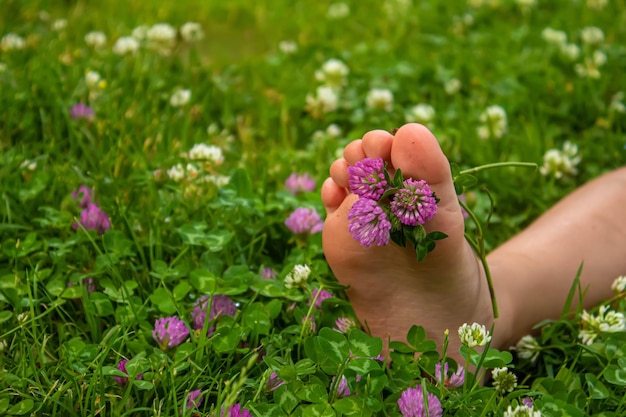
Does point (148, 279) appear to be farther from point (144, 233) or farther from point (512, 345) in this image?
point (512, 345)

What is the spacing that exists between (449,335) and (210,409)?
0.42m

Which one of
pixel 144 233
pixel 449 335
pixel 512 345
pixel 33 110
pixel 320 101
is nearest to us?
pixel 449 335

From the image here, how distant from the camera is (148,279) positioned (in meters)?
1.51

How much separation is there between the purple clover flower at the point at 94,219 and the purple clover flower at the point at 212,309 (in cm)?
32

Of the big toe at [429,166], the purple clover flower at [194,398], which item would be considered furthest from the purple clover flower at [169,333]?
the big toe at [429,166]

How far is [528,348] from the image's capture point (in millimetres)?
1452

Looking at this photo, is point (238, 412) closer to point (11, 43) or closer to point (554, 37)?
point (11, 43)

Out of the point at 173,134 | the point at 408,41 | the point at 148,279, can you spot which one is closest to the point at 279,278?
the point at 148,279

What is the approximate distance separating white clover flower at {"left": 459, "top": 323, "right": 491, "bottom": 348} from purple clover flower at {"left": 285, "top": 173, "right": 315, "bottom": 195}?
0.70m

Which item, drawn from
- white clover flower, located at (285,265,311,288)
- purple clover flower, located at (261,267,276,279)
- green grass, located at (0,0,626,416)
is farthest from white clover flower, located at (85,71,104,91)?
white clover flower, located at (285,265,311,288)

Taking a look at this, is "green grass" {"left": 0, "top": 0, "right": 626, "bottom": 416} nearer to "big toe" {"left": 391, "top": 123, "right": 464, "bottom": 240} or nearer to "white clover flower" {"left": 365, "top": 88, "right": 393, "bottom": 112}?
"white clover flower" {"left": 365, "top": 88, "right": 393, "bottom": 112}

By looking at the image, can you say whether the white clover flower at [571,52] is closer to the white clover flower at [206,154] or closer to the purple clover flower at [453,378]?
the white clover flower at [206,154]

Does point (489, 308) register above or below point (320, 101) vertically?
above

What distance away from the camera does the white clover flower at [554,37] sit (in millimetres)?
2870
